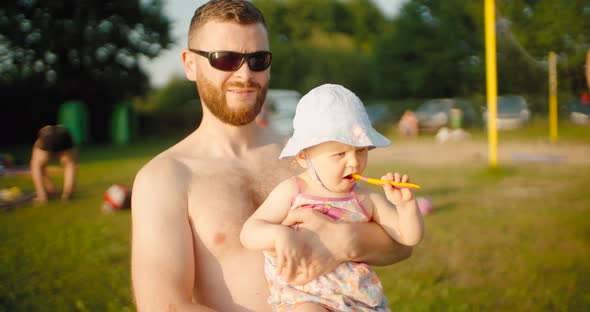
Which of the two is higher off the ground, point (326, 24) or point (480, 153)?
point (326, 24)

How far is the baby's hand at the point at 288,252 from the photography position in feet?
5.75

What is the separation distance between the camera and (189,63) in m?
2.35

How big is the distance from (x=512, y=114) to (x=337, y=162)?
28.8m

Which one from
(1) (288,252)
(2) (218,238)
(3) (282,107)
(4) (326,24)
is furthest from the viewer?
(4) (326,24)

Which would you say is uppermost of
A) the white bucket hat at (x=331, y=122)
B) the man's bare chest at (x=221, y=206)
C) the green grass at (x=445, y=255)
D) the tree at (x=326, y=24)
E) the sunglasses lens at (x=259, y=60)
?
the tree at (x=326, y=24)

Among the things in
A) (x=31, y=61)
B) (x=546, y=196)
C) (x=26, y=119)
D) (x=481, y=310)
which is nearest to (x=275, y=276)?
(x=481, y=310)

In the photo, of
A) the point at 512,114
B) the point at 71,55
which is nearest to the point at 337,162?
the point at 71,55

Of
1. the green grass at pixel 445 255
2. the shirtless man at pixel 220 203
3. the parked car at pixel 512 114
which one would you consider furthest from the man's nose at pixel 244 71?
the parked car at pixel 512 114

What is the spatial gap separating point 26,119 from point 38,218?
17.5 m

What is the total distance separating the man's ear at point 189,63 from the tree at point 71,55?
24.1 meters

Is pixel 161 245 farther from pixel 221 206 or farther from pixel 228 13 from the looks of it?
pixel 228 13

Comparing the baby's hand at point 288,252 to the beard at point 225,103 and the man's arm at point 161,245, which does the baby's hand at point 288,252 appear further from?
the beard at point 225,103

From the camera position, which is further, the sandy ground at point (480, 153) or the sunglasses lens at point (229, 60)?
the sandy ground at point (480, 153)

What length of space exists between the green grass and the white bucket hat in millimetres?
3131
